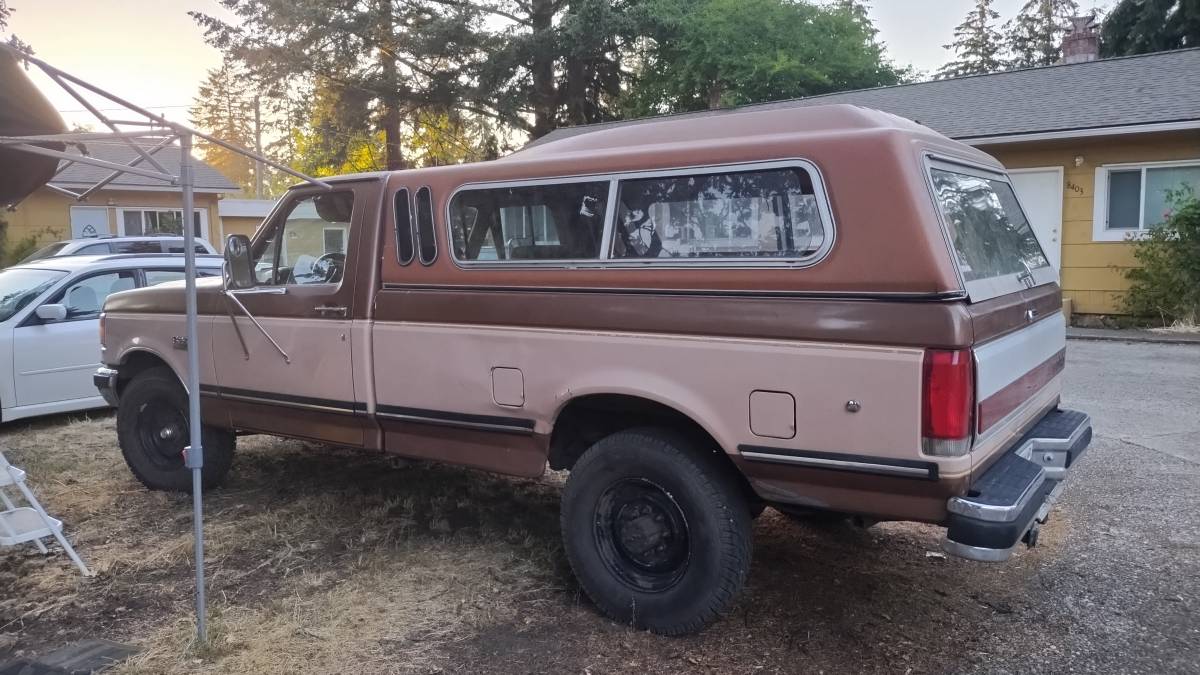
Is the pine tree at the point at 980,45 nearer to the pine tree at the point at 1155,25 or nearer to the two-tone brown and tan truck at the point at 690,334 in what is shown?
the pine tree at the point at 1155,25

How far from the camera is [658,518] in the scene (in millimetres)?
3664

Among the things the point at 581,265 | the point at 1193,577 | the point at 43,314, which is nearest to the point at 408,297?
the point at 581,265

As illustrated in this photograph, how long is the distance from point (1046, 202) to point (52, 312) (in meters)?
12.8

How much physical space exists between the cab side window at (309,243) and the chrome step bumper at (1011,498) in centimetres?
321

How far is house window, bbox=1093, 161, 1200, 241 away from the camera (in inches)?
476

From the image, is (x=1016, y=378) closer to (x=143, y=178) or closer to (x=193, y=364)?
(x=193, y=364)

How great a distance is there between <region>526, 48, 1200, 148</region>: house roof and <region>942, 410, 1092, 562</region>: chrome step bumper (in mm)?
8008

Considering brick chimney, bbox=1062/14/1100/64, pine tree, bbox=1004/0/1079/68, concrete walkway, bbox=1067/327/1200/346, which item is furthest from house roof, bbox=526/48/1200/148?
pine tree, bbox=1004/0/1079/68

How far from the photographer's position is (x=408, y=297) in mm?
4340

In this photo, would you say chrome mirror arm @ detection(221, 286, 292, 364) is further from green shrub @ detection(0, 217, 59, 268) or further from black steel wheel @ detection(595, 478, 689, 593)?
green shrub @ detection(0, 217, 59, 268)

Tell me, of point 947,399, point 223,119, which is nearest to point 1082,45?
point 947,399

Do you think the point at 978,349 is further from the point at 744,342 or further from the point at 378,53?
the point at 378,53

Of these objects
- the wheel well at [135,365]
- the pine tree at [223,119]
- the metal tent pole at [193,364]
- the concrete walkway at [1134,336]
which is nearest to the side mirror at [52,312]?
the wheel well at [135,365]

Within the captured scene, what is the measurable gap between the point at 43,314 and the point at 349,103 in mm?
20206
